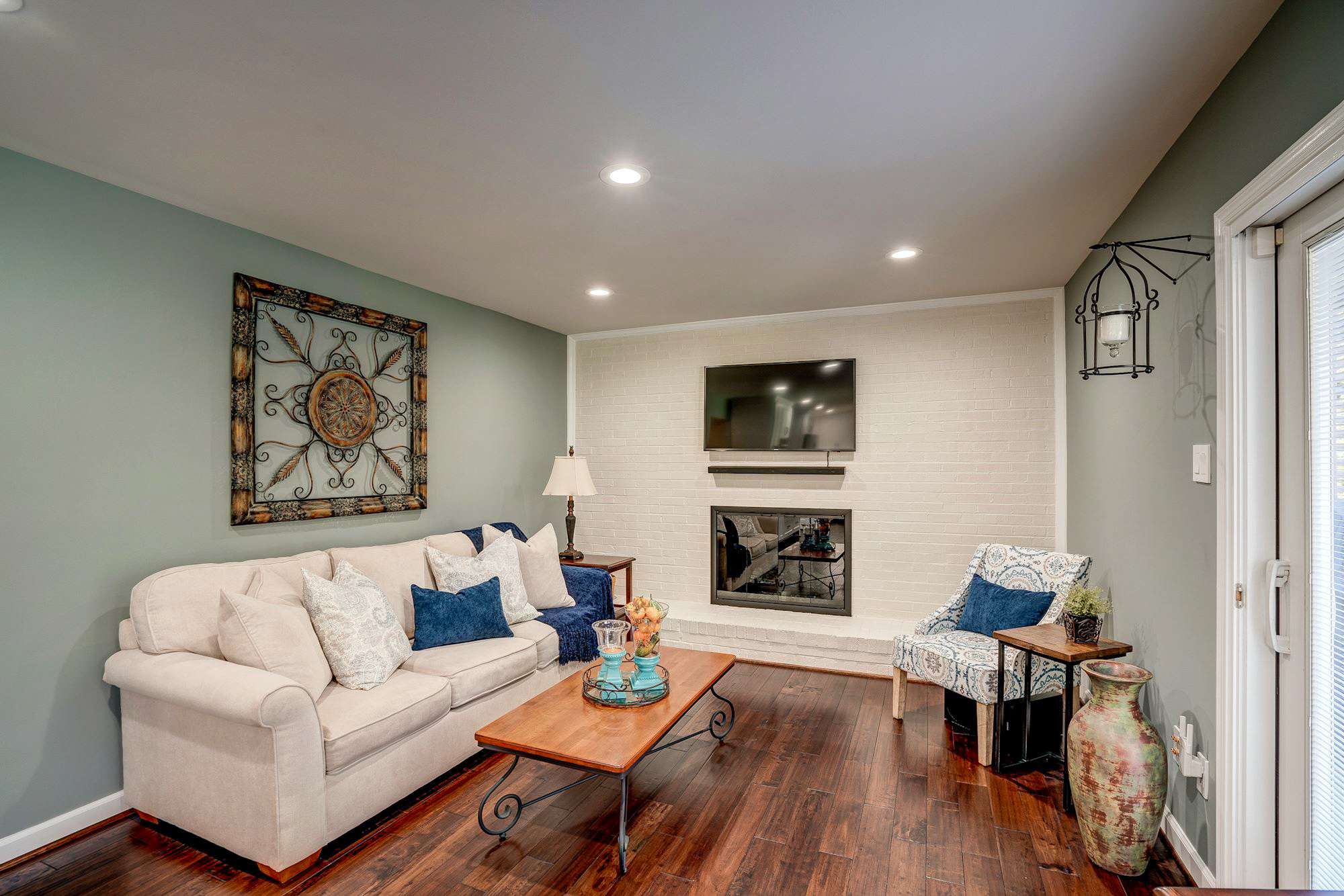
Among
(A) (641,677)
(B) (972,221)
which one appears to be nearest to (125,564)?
(A) (641,677)

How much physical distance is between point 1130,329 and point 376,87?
2.90 m

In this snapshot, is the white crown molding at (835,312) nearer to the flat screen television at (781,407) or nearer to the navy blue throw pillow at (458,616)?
the flat screen television at (781,407)

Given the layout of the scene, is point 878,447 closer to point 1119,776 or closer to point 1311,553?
point 1119,776

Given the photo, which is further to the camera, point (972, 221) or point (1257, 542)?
point (972, 221)

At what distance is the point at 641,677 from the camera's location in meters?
2.79

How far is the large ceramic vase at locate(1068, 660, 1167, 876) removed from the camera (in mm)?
2115

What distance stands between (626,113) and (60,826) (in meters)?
3.26

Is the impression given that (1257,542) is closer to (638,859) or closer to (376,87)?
(638,859)

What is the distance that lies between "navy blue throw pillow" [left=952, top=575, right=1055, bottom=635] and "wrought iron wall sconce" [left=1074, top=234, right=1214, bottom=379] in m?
1.19

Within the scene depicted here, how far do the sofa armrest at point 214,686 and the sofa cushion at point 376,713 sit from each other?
0.14m

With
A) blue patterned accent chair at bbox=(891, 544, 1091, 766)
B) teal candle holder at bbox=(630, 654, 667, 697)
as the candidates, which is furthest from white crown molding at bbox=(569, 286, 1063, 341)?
teal candle holder at bbox=(630, 654, 667, 697)

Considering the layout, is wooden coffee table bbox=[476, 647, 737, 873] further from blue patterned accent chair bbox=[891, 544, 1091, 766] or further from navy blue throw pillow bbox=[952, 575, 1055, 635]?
blue patterned accent chair bbox=[891, 544, 1091, 766]

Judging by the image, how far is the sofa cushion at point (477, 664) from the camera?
2.84 m

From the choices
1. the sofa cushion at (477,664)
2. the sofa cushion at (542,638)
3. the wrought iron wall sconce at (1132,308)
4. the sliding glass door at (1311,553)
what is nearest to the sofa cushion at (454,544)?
the sofa cushion at (542,638)
